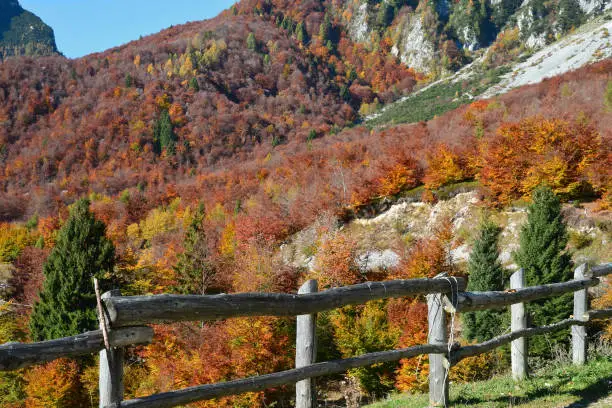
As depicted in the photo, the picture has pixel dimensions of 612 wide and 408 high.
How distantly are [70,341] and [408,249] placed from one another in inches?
1307

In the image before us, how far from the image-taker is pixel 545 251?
2575cm

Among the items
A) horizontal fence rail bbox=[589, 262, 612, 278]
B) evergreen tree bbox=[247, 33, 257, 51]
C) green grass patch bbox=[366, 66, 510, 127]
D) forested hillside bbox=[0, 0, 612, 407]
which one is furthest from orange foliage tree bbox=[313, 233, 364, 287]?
evergreen tree bbox=[247, 33, 257, 51]

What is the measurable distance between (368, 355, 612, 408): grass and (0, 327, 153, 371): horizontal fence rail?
463 cm

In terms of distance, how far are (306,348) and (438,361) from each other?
195cm

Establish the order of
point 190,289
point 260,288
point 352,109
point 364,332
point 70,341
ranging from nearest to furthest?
point 70,341
point 364,332
point 260,288
point 190,289
point 352,109

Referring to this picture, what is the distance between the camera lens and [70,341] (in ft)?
11.7

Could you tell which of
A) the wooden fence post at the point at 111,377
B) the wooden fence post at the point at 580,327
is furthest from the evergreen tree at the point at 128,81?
the wooden fence post at the point at 111,377

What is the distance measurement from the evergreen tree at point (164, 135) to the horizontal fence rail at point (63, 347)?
115m

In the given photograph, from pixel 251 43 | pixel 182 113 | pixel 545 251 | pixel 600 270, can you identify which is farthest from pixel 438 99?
pixel 600 270

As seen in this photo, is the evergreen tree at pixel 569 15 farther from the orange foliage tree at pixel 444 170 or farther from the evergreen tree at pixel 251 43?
the orange foliage tree at pixel 444 170

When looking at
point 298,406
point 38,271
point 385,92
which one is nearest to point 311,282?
point 298,406

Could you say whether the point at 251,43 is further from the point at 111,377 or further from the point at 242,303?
the point at 111,377

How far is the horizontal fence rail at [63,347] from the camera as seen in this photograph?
3.37 meters

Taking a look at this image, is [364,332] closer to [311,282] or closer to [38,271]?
[311,282]
